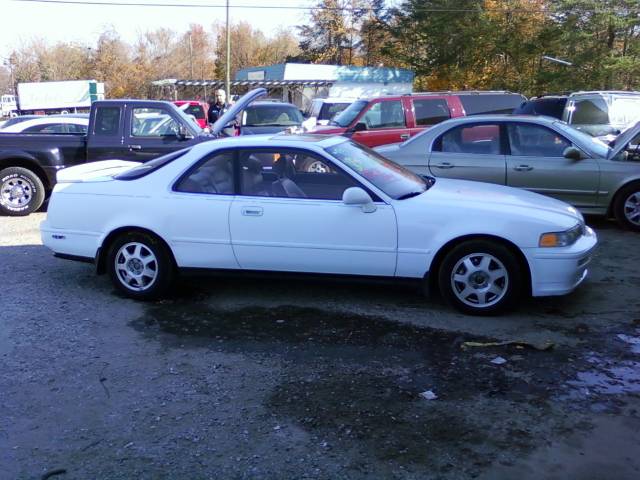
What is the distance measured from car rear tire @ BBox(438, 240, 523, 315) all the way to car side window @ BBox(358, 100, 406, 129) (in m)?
6.93

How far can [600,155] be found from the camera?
838 centimetres

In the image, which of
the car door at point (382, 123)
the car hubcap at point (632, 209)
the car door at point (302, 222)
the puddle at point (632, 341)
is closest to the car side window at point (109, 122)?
the car door at point (382, 123)

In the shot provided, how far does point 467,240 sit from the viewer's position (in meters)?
5.11

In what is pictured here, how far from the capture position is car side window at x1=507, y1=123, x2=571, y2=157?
8414 millimetres

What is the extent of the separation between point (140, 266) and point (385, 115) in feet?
23.6

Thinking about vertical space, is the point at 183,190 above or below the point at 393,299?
above

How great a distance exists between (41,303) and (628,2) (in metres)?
33.1

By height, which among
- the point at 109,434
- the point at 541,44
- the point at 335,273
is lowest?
the point at 109,434

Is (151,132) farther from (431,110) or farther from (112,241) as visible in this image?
(431,110)

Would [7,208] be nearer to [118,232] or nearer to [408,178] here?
[118,232]

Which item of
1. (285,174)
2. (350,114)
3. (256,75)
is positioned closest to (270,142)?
(285,174)

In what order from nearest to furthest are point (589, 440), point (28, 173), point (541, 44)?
point (589, 440) < point (28, 173) < point (541, 44)

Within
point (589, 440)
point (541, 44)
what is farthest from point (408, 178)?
point (541, 44)

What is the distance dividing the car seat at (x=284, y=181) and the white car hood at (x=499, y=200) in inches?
41.2
